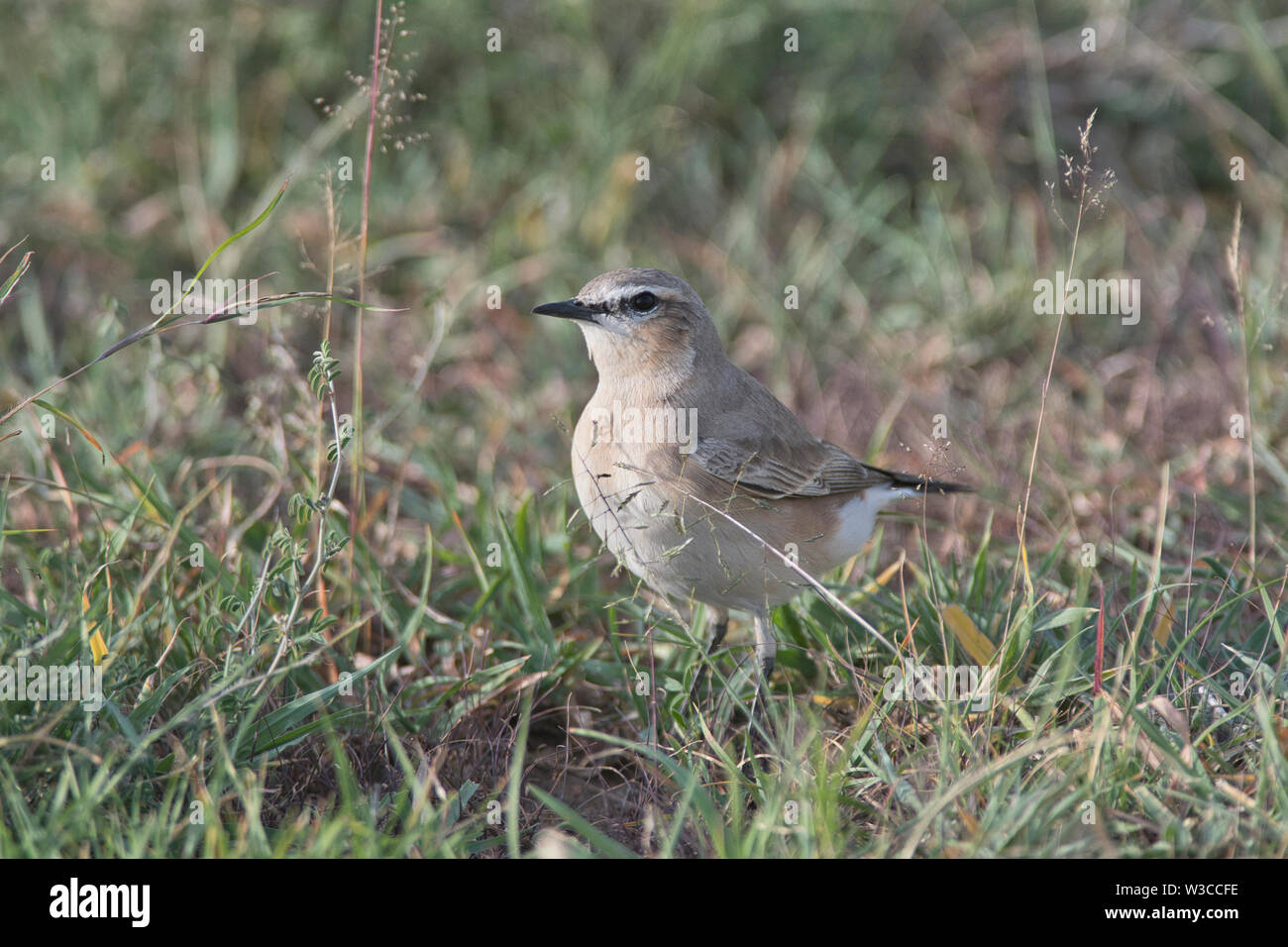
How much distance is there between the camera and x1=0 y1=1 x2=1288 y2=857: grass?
377 centimetres

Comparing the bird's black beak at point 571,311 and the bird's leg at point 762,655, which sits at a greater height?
the bird's black beak at point 571,311

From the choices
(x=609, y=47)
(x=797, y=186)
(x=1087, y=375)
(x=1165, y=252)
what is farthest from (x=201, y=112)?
(x=1165, y=252)

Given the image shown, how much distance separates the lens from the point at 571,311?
496 centimetres

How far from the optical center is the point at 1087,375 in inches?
277

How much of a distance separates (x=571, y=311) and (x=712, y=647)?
157cm

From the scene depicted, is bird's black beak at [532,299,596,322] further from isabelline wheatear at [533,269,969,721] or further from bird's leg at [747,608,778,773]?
bird's leg at [747,608,778,773]

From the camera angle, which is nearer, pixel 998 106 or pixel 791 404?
pixel 791 404

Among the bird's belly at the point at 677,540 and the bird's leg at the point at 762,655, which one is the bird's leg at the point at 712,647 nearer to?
the bird's leg at the point at 762,655

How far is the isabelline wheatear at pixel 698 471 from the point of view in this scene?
4.57m

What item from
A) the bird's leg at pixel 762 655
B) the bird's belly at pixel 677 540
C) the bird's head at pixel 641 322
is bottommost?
the bird's leg at pixel 762 655

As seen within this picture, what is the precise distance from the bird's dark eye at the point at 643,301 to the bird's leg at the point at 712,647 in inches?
54.4

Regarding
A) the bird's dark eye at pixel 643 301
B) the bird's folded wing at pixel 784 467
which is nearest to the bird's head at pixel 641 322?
the bird's dark eye at pixel 643 301

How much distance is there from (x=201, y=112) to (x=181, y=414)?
300 cm
